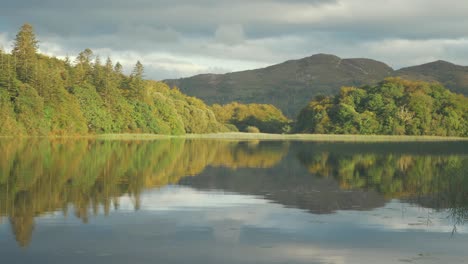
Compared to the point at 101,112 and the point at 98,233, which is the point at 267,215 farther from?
the point at 101,112

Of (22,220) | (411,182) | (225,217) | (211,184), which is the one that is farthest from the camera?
(411,182)

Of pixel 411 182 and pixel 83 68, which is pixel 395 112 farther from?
pixel 411 182

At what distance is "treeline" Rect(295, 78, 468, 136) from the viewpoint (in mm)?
159125

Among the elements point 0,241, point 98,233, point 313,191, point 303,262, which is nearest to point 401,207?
point 313,191

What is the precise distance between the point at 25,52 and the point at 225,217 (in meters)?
105

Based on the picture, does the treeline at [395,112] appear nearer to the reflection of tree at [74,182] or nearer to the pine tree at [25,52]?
the pine tree at [25,52]

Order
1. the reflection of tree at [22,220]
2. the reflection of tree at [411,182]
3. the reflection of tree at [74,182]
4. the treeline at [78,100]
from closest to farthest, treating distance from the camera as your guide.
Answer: the reflection of tree at [22,220] → the reflection of tree at [74,182] → the reflection of tree at [411,182] → the treeline at [78,100]

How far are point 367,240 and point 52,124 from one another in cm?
9538

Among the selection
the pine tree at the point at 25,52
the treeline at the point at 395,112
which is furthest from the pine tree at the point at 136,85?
the treeline at the point at 395,112

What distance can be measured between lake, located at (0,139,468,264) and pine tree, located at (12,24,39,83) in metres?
80.6

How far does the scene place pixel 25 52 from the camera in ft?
378

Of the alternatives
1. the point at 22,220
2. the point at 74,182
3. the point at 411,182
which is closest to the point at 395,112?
the point at 411,182

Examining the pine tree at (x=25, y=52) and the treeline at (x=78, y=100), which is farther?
the pine tree at (x=25, y=52)

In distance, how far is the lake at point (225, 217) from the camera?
1416cm
